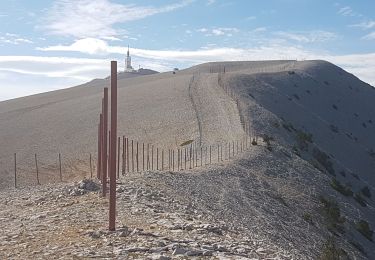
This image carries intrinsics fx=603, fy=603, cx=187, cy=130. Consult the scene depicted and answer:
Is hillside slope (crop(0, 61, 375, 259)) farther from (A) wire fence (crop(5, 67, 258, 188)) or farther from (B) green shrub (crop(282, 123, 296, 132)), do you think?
(A) wire fence (crop(5, 67, 258, 188))

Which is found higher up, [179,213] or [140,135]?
[179,213]

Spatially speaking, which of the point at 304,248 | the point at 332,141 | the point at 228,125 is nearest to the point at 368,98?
the point at 332,141

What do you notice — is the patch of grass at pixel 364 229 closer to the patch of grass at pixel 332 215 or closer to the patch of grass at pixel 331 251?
the patch of grass at pixel 332 215

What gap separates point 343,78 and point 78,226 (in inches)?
3936

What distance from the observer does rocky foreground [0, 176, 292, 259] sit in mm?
12492

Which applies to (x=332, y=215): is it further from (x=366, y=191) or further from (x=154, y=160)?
(x=366, y=191)

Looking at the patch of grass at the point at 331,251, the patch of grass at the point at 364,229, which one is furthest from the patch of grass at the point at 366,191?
the patch of grass at the point at 331,251

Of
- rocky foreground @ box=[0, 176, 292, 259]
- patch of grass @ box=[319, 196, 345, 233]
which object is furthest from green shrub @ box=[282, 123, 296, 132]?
rocky foreground @ box=[0, 176, 292, 259]

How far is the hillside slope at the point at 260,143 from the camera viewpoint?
88.5 feet

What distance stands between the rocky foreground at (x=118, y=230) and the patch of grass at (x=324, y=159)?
1197 inches

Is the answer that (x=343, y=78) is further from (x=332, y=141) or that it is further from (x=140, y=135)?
(x=140, y=135)

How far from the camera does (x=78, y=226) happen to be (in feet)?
50.4

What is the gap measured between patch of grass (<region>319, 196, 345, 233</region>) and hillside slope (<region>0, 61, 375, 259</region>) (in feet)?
0.30

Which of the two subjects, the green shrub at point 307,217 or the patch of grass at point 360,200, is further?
the patch of grass at point 360,200
